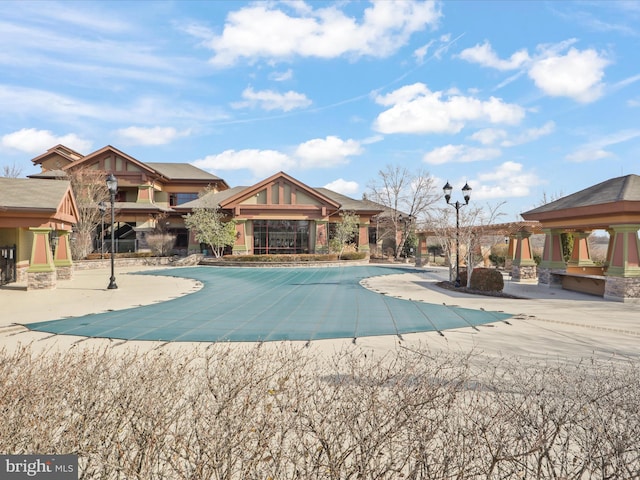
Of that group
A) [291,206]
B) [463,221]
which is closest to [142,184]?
[291,206]

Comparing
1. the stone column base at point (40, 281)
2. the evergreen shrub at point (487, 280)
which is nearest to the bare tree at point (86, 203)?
the stone column base at point (40, 281)

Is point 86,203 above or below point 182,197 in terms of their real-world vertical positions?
below

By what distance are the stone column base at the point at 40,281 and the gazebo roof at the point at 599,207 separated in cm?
2467

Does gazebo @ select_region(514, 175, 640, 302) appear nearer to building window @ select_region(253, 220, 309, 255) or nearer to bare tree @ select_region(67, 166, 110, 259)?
building window @ select_region(253, 220, 309, 255)

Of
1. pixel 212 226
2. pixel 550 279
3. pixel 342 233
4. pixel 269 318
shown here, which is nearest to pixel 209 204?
pixel 212 226

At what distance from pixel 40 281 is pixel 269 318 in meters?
12.8

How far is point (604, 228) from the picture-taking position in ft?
58.4

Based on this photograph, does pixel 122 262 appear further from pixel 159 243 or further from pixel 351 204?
pixel 351 204

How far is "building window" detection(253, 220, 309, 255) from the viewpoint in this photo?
35688mm

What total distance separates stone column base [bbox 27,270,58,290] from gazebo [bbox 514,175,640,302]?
24373mm

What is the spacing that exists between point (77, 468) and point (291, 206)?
32.1 meters

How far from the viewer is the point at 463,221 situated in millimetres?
21234

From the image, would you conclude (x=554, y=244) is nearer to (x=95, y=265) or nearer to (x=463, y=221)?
(x=463, y=221)

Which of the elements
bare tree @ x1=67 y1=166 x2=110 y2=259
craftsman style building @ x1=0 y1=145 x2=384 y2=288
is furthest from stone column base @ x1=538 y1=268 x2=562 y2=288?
bare tree @ x1=67 y1=166 x2=110 y2=259
